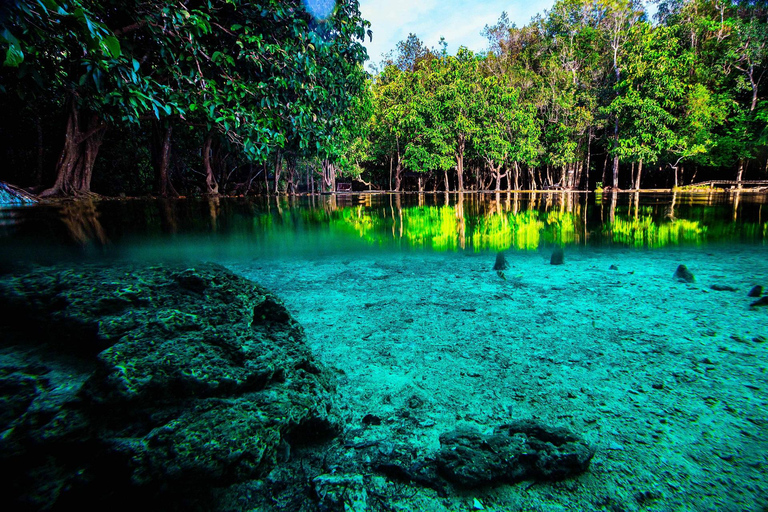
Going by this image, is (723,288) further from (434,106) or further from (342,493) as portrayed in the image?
(434,106)

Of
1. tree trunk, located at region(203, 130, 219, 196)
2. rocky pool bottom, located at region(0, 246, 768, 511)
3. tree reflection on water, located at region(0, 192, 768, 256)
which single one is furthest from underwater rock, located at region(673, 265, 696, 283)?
tree trunk, located at region(203, 130, 219, 196)

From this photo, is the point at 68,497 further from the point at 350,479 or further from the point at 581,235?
the point at 581,235

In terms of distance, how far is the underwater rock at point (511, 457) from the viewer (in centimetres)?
120

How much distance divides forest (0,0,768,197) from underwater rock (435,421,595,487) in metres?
4.72

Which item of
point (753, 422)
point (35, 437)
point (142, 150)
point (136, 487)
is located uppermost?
point (142, 150)

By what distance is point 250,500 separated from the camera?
3.62ft

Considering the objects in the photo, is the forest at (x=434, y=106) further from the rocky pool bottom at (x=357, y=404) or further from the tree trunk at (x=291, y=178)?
the rocky pool bottom at (x=357, y=404)

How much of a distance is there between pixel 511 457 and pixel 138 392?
1.31 m

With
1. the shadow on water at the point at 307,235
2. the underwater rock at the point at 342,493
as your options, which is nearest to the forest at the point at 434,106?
the shadow on water at the point at 307,235

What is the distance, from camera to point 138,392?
3.82ft

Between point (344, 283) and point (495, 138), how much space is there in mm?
23720

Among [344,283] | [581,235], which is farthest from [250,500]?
[581,235]

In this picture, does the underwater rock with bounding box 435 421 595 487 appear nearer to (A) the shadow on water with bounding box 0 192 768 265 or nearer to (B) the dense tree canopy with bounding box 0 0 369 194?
(B) the dense tree canopy with bounding box 0 0 369 194

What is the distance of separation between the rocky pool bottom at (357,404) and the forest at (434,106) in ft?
12.3
